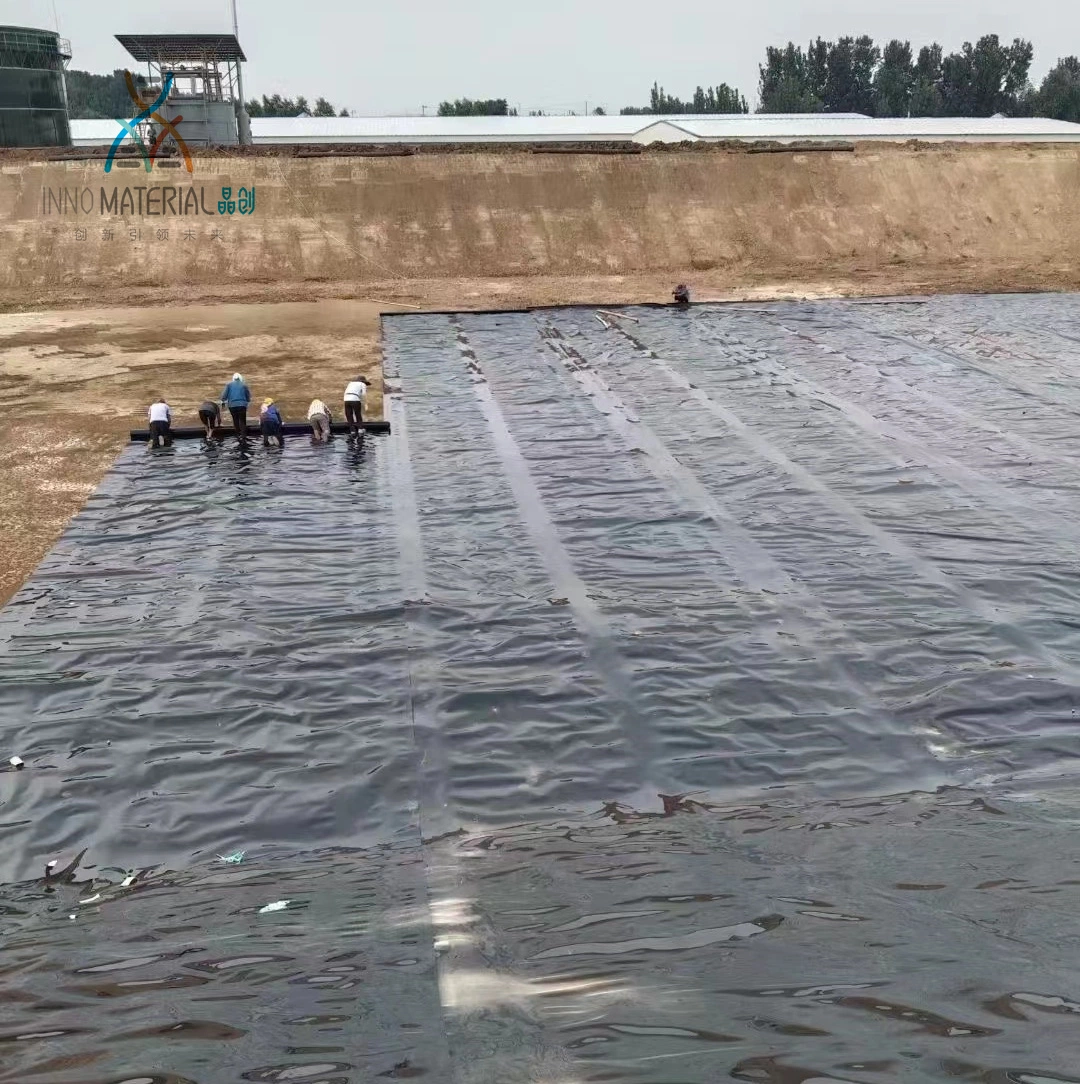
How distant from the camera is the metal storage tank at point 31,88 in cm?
5381

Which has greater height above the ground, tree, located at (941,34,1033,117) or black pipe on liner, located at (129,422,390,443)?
tree, located at (941,34,1033,117)

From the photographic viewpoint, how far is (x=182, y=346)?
31.4 meters

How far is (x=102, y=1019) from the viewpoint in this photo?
6.97 m

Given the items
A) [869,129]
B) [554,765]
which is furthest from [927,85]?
[554,765]

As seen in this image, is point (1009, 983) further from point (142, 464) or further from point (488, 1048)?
point (142, 464)

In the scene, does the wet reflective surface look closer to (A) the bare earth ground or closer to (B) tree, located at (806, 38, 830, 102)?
(A) the bare earth ground

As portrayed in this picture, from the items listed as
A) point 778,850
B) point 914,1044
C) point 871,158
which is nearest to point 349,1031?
point 914,1044

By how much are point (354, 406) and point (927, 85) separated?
382ft

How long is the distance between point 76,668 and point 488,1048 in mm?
7938

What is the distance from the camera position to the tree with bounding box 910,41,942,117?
118 m

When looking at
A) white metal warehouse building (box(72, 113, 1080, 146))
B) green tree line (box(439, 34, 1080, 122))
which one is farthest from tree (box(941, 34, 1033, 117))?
white metal warehouse building (box(72, 113, 1080, 146))

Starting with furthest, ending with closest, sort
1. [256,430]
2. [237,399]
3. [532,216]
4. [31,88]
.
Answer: [31,88]
[532,216]
[256,430]
[237,399]

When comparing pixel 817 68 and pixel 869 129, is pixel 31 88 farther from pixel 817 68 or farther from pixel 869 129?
pixel 817 68

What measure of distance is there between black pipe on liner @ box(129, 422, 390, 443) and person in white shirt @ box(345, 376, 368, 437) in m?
0.16
